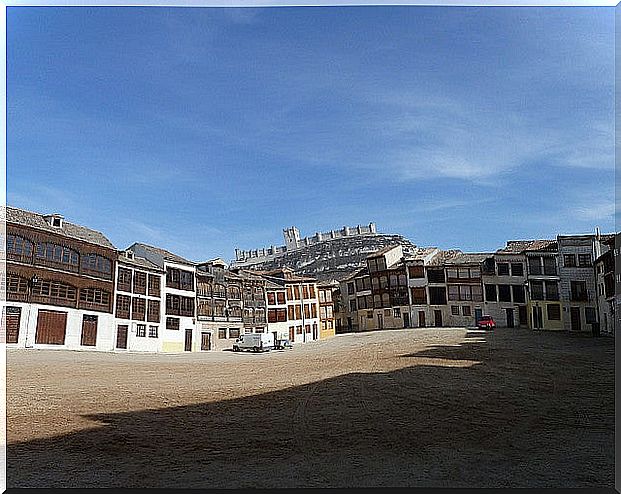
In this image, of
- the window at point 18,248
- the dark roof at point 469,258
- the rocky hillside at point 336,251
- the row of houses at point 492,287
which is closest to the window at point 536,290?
the row of houses at point 492,287

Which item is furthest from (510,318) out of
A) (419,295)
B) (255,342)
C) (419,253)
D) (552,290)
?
(255,342)

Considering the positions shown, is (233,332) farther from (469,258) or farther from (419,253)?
(469,258)

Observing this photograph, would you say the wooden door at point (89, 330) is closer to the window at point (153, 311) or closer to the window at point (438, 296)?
the window at point (153, 311)

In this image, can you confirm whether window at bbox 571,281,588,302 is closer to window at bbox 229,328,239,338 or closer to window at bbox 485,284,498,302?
window at bbox 485,284,498,302

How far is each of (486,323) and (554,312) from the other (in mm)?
746

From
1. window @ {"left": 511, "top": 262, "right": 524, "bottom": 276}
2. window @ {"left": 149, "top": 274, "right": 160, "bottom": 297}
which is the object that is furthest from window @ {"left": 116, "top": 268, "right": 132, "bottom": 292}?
window @ {"left": 511, "top": 262, "right": 524, "bottom": 276}

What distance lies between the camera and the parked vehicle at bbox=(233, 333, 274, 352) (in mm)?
7887

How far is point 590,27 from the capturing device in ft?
23.4

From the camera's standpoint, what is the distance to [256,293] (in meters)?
8.21

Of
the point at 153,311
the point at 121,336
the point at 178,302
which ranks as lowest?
the point at 121,336

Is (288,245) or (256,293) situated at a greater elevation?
(288,245)

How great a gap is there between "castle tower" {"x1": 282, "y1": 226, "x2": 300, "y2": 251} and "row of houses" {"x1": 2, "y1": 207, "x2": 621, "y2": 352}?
427mm

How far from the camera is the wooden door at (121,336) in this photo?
24.4 ft

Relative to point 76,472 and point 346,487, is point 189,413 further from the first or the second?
point 346,487
